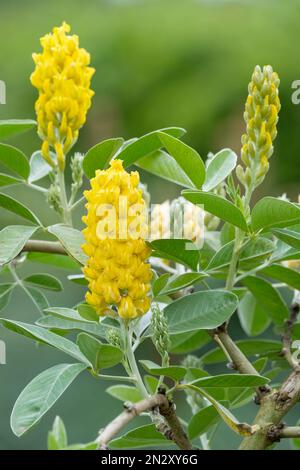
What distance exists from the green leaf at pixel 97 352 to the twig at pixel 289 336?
0.20 metres

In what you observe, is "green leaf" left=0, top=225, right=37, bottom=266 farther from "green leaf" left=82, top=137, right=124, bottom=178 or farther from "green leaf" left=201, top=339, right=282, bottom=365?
"green leaf" left=201, top=339, right=282, bottom=365

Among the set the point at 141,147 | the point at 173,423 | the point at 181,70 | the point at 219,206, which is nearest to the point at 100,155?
the point at 141,147

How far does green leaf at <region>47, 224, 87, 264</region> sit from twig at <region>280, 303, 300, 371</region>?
23cm

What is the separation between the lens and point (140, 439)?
0.70 m

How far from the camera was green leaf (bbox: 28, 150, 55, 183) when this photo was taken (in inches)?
31.7

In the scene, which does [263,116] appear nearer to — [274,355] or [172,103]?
[274,355]

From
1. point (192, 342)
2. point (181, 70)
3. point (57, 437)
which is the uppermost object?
point (181, 70)

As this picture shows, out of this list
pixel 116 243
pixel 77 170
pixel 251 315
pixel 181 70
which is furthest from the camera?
pixel 181 70

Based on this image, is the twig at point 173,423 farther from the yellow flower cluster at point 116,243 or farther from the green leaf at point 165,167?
the green leaf at point 165,167

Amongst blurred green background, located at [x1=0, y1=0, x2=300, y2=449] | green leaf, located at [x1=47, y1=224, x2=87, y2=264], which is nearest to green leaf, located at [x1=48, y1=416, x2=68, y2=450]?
green leaf, located at [x1=47, y1=224, x2=87, y2=264]

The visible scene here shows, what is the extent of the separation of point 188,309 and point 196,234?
0.13 m

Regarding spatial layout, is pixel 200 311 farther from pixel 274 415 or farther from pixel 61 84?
pixel 61 84

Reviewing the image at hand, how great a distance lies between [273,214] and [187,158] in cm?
10

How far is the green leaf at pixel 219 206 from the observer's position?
600 millimetres
